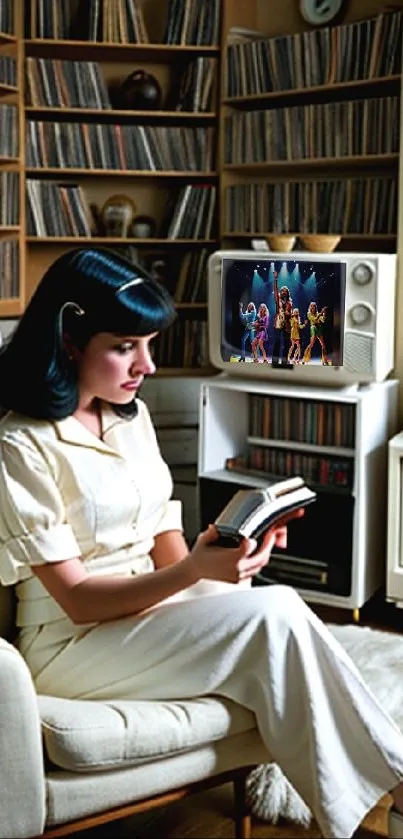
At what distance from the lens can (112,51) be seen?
3799 millimetres

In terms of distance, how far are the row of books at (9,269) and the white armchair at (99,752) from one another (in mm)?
2249

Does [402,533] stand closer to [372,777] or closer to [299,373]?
[299,373]

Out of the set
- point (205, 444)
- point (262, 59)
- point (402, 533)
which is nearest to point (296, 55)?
point (262, 59)

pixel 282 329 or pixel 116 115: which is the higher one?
pixel 116 115

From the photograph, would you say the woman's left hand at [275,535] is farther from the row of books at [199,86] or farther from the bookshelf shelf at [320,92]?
the row of books at [199,86]

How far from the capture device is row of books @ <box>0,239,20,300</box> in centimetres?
368

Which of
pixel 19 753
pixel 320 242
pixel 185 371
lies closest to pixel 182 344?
pixel 185 371

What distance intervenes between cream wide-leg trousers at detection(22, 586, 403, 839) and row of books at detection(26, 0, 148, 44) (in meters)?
2.54

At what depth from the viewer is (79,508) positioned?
1.68 meters

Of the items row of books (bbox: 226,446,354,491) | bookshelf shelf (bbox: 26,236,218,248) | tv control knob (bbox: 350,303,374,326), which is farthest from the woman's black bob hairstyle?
bookshelf shelf (bbox: 26,236,218,248)

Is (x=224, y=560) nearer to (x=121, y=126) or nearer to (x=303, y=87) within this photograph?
(x=303, y=87)

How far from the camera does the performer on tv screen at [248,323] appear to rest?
276 cm

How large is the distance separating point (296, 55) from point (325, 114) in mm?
214

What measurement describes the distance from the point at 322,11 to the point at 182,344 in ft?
3.83
